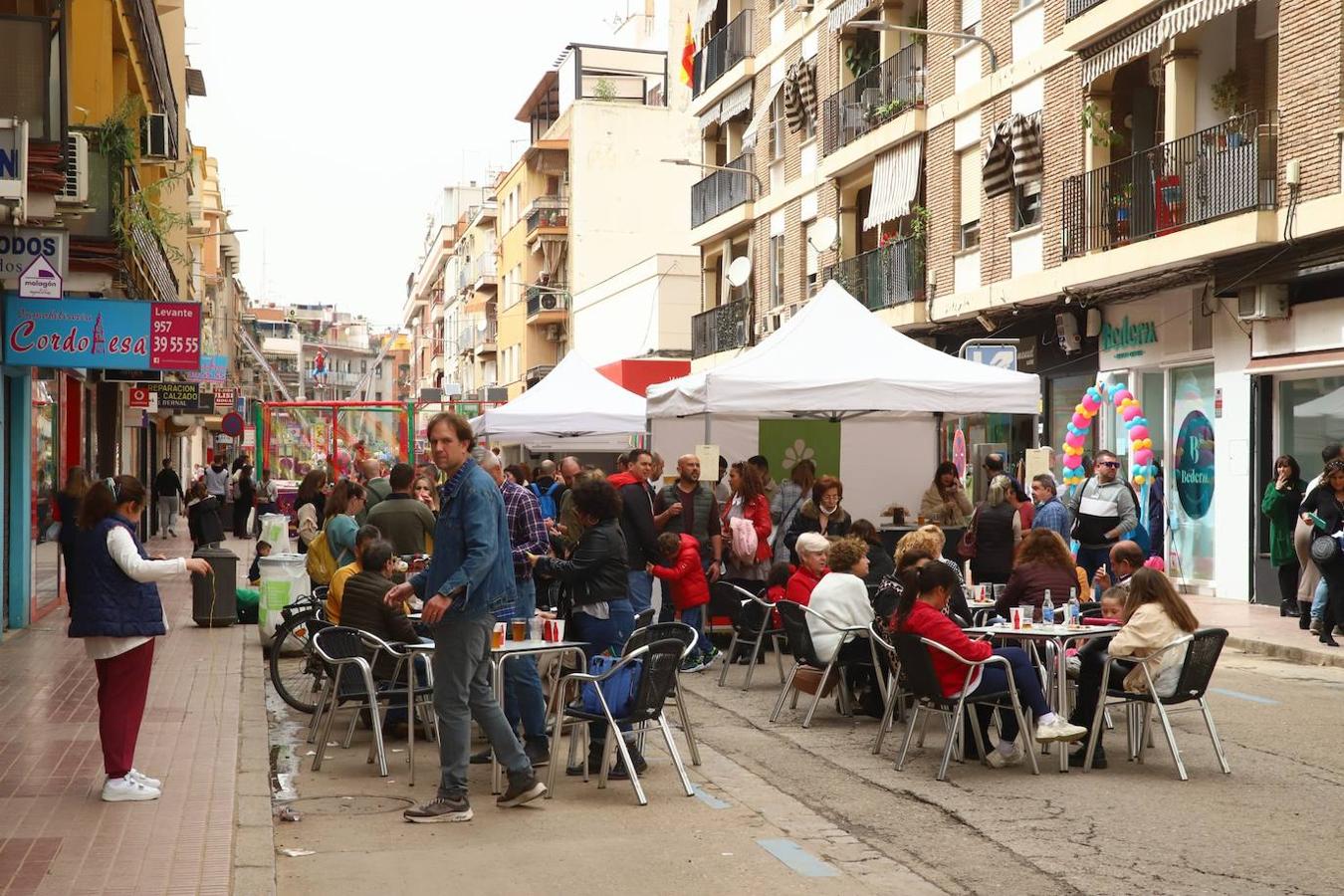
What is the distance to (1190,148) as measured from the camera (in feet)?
64.7

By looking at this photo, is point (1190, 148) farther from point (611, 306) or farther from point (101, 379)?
point (611, 306)

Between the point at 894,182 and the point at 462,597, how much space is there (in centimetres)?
2189

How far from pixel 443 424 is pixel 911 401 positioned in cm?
767

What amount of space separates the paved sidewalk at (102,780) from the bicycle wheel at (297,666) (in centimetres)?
36

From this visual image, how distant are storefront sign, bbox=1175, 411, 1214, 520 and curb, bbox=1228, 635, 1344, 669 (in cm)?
509

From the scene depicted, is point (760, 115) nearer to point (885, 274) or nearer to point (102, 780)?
point (885, 274)

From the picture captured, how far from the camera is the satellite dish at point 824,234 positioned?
3089cm

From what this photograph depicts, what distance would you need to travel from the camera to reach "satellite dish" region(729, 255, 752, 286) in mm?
35312

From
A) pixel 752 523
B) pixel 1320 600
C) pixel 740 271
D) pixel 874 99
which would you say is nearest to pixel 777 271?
pixel 740 271

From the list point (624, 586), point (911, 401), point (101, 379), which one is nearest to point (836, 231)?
point (101, 379)

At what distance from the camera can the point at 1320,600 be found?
15.2 metres

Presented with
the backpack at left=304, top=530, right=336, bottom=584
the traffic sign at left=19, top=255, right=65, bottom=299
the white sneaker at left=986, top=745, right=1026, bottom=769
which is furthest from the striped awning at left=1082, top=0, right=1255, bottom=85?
the traffic sign at left=19, top=255, right=65, bottom=299

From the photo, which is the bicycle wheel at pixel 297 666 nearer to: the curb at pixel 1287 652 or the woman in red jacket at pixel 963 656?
the woman in red jacket at pixel 963 656

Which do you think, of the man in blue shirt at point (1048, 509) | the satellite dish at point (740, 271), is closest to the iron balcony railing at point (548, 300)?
the satellite dish at point (740, 271)
